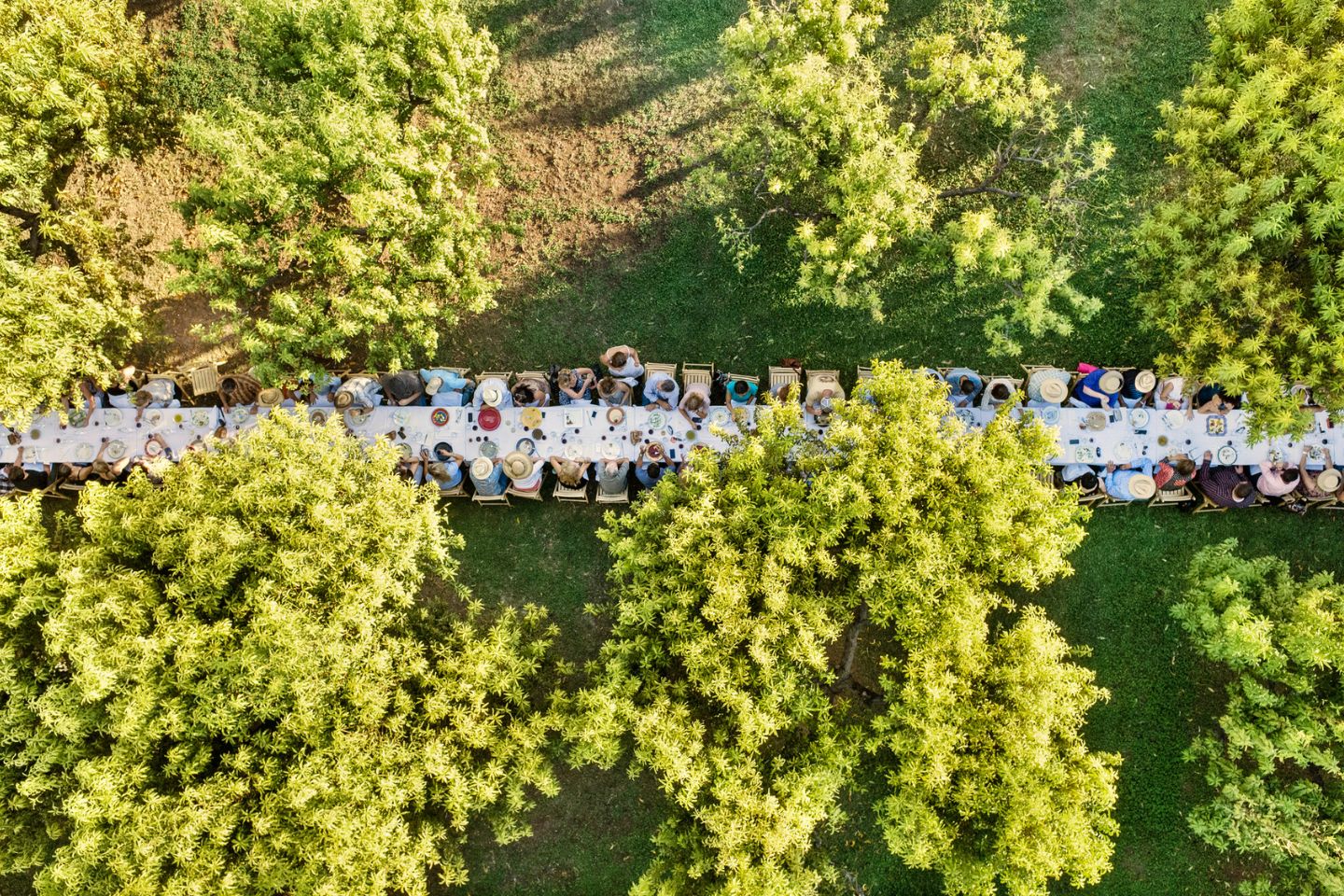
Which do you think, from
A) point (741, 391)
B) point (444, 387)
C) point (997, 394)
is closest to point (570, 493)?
point (444, 387)

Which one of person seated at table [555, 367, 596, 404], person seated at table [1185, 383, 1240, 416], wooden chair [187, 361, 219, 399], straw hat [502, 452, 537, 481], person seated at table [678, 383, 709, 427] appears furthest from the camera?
wooden chair [187, 361, 219, 399]

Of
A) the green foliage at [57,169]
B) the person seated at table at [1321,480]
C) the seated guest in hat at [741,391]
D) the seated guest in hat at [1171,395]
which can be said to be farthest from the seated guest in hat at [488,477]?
the person seated at table at [1321,480]

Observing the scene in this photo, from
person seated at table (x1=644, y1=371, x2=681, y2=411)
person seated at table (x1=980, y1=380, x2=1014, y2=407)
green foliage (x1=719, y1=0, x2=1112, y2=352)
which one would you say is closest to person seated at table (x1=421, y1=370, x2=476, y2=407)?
person seated at table (x1=644, y1=371, x2=681, y2=411)

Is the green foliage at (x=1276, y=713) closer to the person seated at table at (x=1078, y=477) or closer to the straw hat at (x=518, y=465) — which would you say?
the person seated at table at (x=1078, y=477)

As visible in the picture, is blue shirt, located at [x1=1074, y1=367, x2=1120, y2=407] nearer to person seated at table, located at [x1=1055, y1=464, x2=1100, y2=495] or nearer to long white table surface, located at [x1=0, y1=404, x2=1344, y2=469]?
long white table surface, located at [x1=0, y1=404, x2=1344, y2=469]

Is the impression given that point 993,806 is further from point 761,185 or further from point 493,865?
point 761,185

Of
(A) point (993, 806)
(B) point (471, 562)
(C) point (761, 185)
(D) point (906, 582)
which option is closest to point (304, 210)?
(B) point (471, 562)
